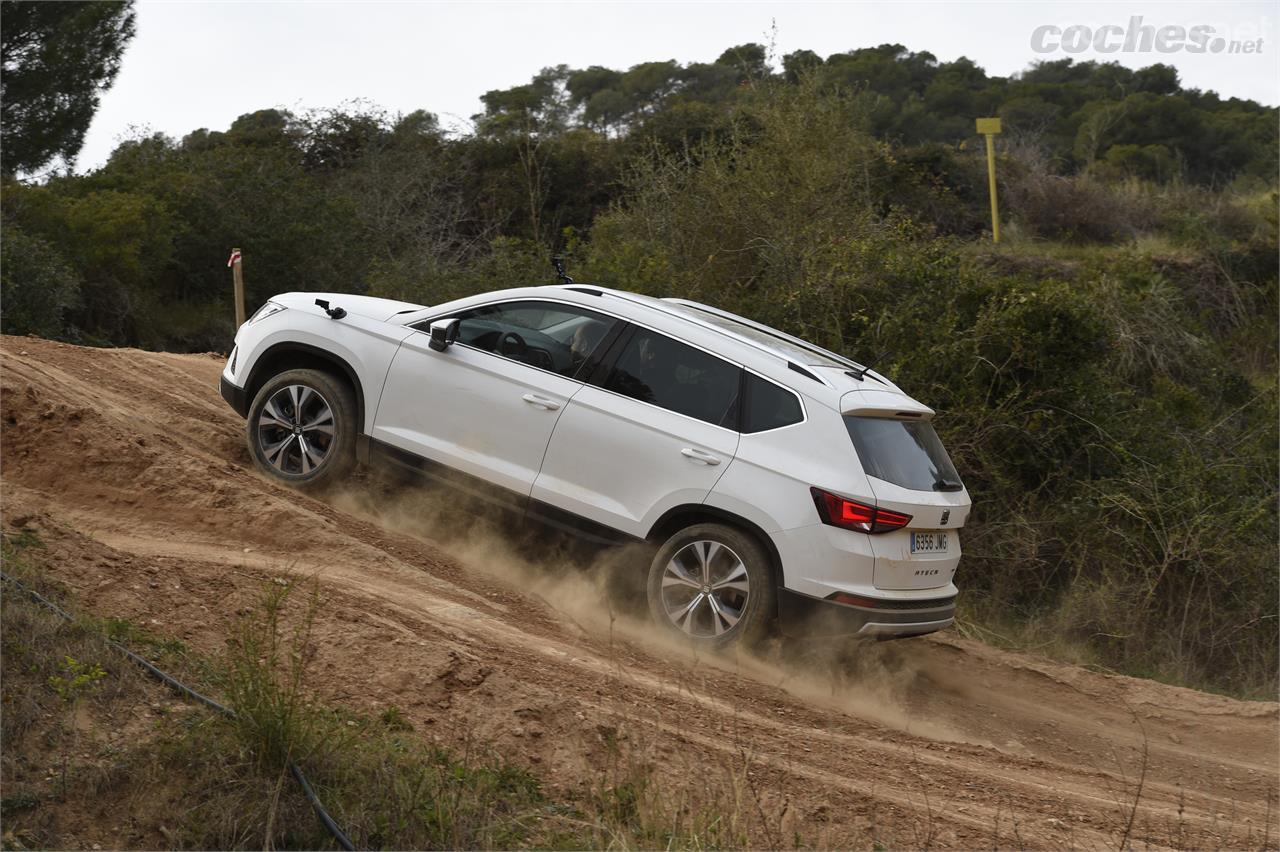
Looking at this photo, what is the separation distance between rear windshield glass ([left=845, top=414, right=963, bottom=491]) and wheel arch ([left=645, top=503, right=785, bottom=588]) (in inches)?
27.2

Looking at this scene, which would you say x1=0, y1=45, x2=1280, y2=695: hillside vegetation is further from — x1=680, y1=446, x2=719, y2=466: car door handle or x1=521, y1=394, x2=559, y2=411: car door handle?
x1=521, y1=394, x2=559, y2=411: car door handle

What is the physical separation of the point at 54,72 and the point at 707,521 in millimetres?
23851

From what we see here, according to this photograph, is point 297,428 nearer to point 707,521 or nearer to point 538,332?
point 538,332

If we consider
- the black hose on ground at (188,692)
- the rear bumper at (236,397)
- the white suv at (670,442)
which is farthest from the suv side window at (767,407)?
the rear bumper at (236,397)

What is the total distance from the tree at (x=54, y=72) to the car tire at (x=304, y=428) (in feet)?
66.5

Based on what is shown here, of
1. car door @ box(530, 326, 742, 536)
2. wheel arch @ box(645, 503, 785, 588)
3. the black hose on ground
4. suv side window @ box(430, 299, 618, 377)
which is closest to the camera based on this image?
the black hose on ground

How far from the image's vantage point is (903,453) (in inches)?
280

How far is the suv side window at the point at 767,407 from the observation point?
22.9 ft

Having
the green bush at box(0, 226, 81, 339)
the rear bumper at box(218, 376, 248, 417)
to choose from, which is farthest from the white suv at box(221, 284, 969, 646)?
the green bush at box(0, 226, 81, 339)

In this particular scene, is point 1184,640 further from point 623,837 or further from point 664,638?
point 623,837

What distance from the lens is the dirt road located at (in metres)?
5.42

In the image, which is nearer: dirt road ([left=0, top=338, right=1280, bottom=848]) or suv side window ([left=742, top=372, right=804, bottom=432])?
dirt road ([left=0, top=338, right=1280, bottom=848])

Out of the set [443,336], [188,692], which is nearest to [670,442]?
[443,336]

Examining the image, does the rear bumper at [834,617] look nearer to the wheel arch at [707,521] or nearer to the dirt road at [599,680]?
the wheel arch at [707,521]
